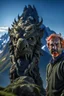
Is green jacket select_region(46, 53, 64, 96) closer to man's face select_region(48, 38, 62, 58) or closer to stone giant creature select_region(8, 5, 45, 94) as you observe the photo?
man's face select_region(48, 38, 62, 58)

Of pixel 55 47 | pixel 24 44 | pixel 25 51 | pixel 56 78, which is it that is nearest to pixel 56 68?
pixel 56 78

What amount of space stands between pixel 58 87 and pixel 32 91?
2.83 meters

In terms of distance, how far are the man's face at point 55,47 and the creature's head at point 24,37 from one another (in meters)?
5.35

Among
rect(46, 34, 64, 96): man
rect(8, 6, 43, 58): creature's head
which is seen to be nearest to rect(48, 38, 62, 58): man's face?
rect(46, 34, 64, 96): man

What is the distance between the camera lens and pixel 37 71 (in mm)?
9734

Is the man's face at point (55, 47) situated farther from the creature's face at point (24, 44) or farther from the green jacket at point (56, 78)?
the creature's face at point (24, 44)

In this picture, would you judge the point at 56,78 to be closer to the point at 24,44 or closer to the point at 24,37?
the point at 24,44

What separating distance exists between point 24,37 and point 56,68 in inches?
226

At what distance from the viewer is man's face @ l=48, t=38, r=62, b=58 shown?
3.88m

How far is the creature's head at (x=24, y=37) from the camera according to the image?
30.8 feet

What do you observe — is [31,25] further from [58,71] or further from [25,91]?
[58,71]

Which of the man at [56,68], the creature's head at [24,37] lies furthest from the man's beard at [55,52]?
the creature's head at [24,37]

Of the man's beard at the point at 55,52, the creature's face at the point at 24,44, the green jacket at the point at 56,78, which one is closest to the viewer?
the green jacket at the point at 56,78

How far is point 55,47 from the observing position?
394 cm
